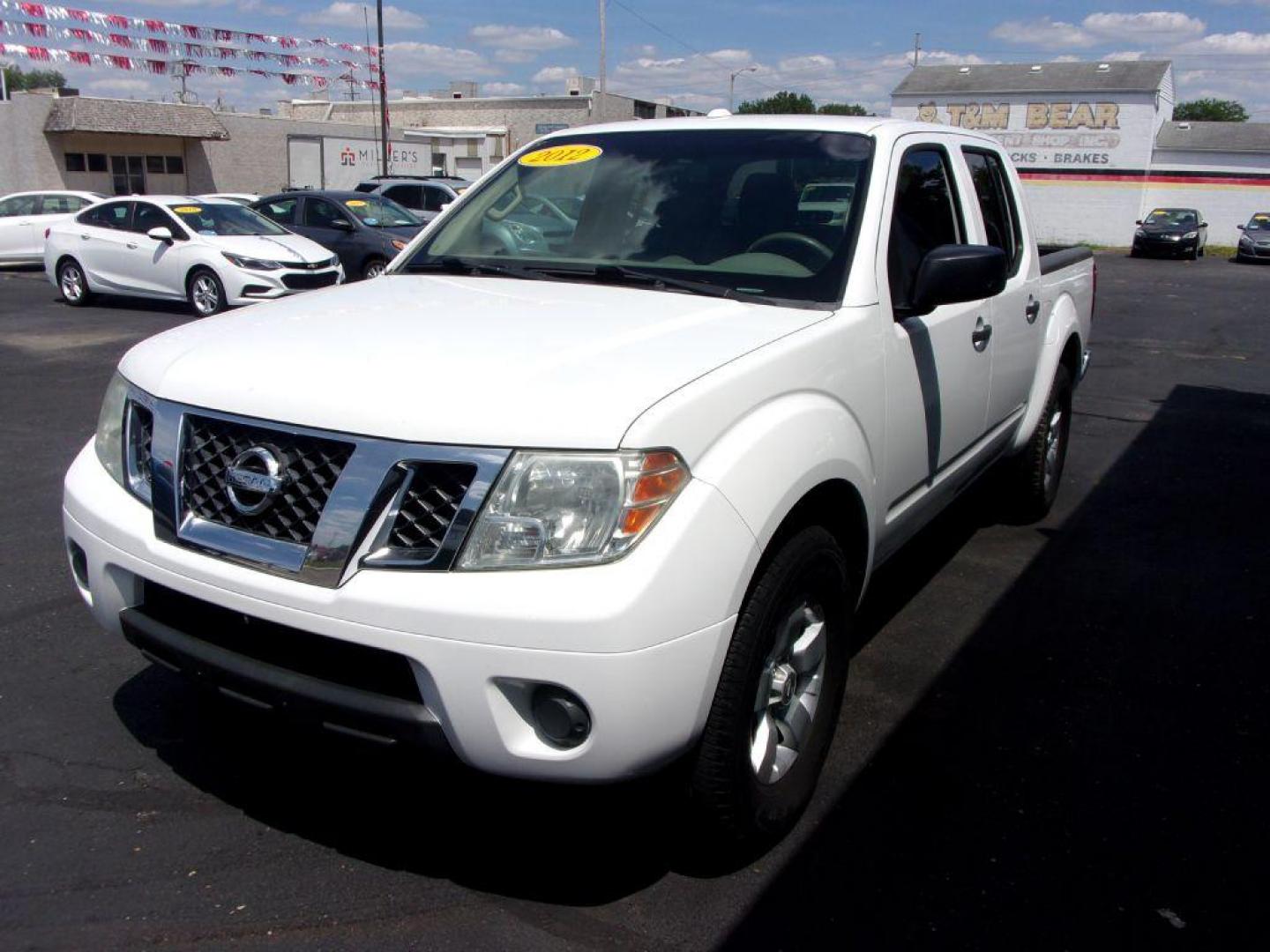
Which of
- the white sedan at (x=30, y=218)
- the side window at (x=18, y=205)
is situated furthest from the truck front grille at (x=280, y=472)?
the side window at (x=18, y=205)

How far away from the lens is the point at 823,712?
3174mm

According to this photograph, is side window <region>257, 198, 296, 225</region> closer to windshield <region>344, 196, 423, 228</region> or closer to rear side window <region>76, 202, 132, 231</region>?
windshield <region>344, 196, 423, 228</region>

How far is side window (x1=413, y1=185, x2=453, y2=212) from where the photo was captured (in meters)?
20.2

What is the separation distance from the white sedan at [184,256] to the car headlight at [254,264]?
0.04ft

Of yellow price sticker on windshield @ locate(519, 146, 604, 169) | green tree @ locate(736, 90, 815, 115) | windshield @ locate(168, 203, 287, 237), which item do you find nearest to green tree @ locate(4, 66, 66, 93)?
green tree @ locate(736, 90, 815, 115)

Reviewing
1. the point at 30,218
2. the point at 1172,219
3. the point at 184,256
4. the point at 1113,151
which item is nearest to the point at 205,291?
the point at 184,256

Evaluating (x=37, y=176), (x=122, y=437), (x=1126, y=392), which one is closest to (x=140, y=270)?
(x=1126, y=392)

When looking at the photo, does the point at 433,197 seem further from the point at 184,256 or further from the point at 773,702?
the point at 773,702

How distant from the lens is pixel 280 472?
2512mm

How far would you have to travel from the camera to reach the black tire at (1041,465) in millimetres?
5660

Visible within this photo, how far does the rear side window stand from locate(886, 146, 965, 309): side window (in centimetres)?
1334

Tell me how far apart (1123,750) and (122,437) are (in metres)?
3.15

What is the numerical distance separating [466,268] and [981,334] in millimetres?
1973

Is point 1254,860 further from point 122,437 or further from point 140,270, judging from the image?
point 140,270
